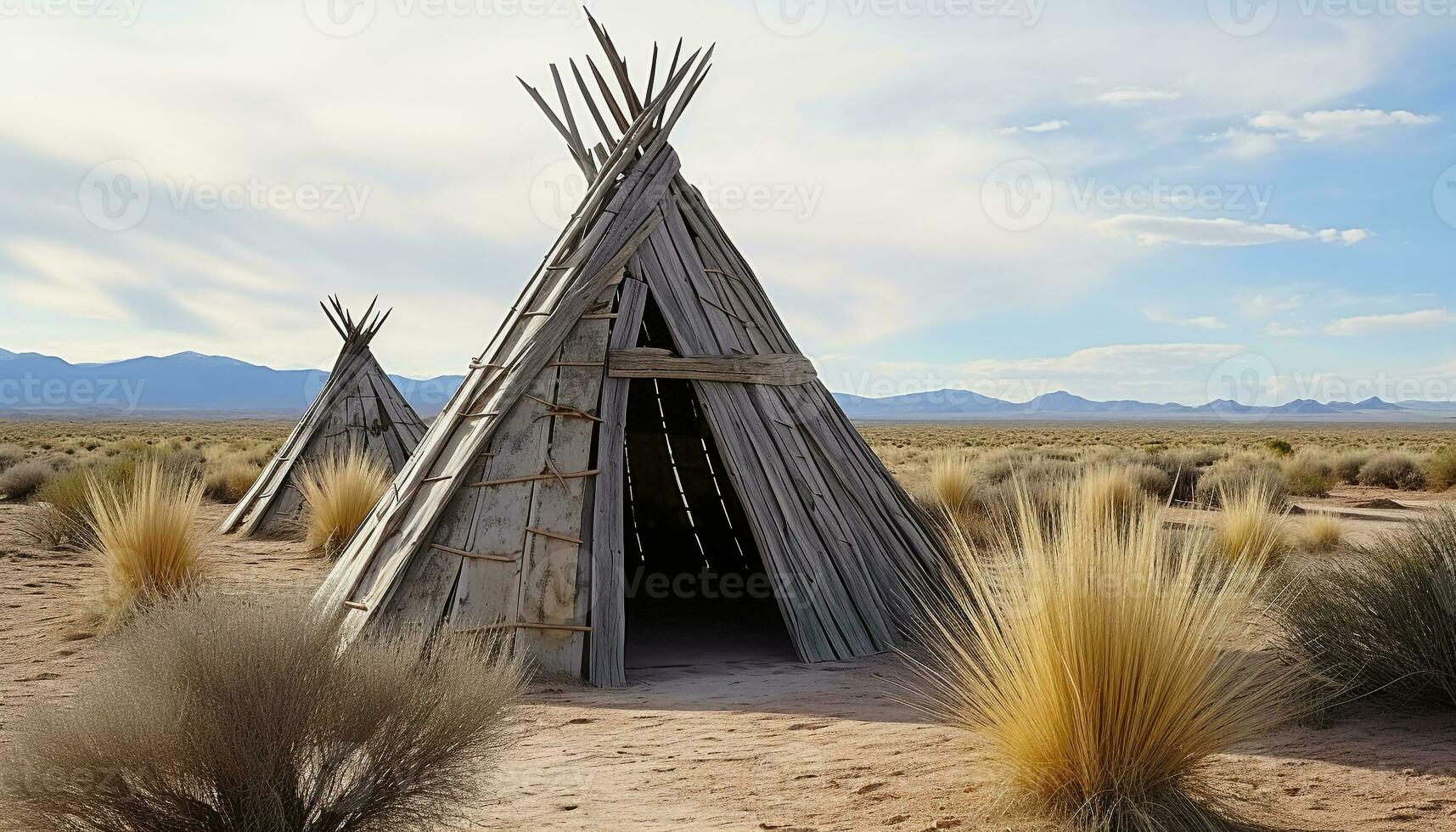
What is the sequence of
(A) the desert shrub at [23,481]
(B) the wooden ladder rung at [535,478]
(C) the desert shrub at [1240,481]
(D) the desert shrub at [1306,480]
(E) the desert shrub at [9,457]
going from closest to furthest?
(B) the wooden ladder rung at [535,478] < (C) the desert shrub at [1240,481] < (A) the desert shrub at [23,481] < (D) the desert shrub at [1306,480] < (E) the desert shrub at [9,457]

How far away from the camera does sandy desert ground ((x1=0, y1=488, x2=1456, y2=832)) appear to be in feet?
11.2

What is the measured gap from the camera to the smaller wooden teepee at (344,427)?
12.0 m

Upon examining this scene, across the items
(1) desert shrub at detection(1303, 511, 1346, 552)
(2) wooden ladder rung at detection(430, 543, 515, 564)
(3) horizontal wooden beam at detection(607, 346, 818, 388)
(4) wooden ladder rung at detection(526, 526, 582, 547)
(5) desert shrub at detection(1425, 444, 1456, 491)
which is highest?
(3) horizontal wooden beam at detection(607, 346, 818, 388)

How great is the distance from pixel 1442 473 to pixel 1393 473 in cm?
143

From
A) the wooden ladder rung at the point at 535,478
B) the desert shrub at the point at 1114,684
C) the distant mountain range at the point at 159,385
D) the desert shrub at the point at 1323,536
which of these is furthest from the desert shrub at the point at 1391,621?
the distant mountain range at the point at 159,385

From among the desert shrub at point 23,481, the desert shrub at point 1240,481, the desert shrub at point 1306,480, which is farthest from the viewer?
the desert shrub at point 1306,480

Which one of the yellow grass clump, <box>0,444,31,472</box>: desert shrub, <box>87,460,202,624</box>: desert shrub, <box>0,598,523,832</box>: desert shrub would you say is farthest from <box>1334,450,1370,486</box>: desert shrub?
<box>0,444,31,472</box>: desert shrub

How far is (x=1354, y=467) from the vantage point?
19.4 metres

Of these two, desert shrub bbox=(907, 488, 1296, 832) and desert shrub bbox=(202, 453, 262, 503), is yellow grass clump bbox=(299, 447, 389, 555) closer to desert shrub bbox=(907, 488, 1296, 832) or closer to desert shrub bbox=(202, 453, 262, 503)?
desert shrub bbox=(202, 453, 262, 503)

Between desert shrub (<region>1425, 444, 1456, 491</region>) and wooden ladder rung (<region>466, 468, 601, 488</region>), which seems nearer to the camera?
wooden ladder rung (<region>466, 468, 601, 488</region>)

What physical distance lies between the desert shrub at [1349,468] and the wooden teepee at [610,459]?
15.3 m

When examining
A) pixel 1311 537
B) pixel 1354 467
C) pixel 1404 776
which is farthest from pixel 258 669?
pixel 1354 467

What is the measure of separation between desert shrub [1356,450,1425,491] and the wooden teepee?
14.9 meters

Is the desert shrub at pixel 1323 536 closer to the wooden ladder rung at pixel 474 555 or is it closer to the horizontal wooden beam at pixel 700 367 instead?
the horizontal wooden beam at pixel 700 367
